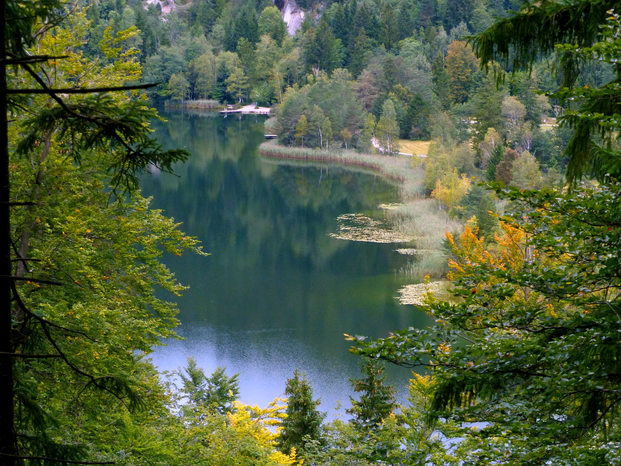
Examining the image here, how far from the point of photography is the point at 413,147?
57312 mm

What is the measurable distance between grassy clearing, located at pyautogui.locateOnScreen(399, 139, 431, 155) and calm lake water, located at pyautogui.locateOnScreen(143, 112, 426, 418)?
25.1 ft

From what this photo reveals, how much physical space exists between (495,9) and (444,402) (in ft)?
316

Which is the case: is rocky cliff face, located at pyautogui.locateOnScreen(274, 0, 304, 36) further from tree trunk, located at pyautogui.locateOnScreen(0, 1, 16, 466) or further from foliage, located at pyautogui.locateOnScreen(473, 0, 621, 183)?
tree trunk, located at pyautogui.locateOnScreen(0, 1, 16, 466)

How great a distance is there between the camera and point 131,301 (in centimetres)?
1062

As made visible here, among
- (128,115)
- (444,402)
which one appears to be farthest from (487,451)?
(128,115)

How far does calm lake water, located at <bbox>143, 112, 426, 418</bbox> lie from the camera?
20469 millimetres

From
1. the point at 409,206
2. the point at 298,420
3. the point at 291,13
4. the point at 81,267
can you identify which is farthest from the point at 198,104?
the point at 81,267

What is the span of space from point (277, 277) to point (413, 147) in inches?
1249

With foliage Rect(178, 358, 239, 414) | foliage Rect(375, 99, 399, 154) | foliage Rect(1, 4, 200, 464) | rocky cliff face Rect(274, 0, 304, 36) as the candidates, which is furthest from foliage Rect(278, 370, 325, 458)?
rocky cliff face Rect(274, 0, 304, 36)

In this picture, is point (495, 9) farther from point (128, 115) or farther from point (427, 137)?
point (128, 115)

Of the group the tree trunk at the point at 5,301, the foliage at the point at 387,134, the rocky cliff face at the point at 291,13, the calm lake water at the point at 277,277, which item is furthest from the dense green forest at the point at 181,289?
the rocky cliff face at the point at 291,13

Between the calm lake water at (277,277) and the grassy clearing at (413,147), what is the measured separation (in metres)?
7.66

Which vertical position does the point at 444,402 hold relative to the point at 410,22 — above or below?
below

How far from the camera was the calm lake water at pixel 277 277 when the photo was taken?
2047 centimetres
